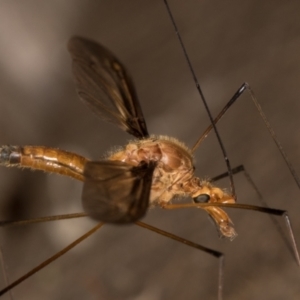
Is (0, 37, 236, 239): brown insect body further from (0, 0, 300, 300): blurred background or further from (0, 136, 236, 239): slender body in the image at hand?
(0, 0, 300, 300): blurred background

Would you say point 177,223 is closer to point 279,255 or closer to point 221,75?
point 279,255

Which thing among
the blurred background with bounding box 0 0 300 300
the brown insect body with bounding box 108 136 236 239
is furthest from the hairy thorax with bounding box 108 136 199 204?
the blurred background with bounding box 0 0 300 300

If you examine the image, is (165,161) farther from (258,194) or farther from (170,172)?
(258,194)

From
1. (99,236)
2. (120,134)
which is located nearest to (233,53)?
(120,134)

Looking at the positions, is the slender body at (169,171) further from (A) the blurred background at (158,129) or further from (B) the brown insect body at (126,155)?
(A) the blurred background at (158,129)

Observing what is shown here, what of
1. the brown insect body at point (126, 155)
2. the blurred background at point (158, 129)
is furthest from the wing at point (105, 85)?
the blurred background at point (158, 129)

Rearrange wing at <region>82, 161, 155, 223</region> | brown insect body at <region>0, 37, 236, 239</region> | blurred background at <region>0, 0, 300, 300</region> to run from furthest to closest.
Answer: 1. blurred background at <region>0, 0, 300, 300</region>
2. brown insect body at <region>0, 37, 236, 239</region>
3. wing at <region>82, 161, 155, 223</region>
